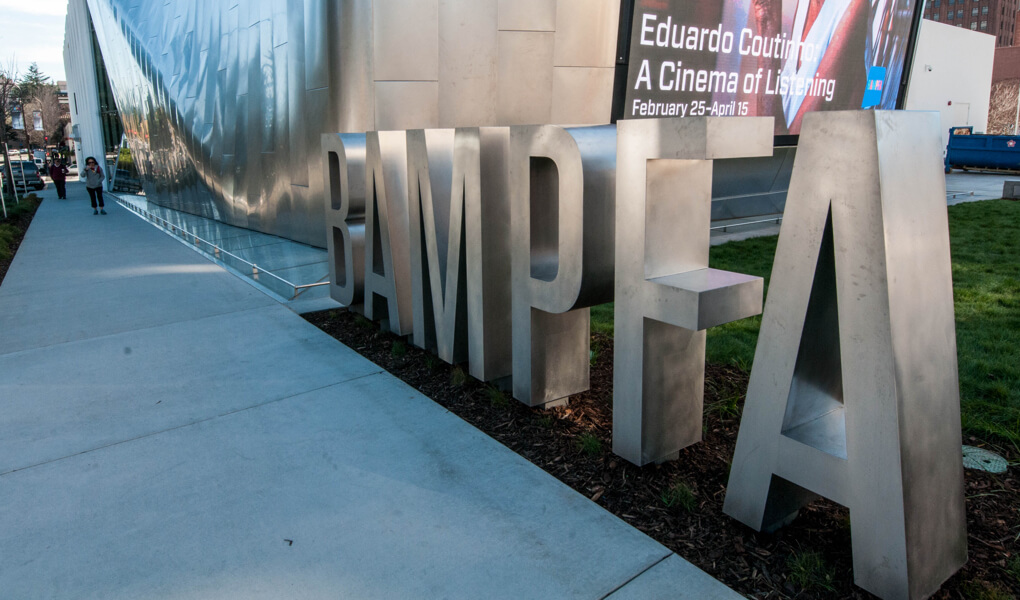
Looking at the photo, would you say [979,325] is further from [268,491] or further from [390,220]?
[268,491]

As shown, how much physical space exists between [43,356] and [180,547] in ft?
12.6

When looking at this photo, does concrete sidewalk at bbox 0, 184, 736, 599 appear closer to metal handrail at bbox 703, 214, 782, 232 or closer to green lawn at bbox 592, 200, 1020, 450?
green lawn at bbox 592, 200, 1020, 450

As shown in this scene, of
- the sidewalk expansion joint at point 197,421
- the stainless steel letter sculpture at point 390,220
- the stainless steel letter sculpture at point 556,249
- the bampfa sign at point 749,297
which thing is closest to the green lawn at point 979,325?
the stainless steel letter sculpture at point 556,249

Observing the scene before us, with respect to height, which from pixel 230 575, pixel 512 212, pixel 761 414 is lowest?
pixel 230 575

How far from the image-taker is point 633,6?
9.14 meters

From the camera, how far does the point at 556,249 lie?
180 inches

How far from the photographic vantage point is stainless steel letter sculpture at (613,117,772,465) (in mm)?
3197

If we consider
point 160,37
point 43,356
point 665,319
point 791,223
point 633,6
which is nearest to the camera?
point 791,223

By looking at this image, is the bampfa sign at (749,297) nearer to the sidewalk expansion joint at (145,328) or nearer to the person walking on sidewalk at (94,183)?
the sidewalk expansion joint at (145,328)

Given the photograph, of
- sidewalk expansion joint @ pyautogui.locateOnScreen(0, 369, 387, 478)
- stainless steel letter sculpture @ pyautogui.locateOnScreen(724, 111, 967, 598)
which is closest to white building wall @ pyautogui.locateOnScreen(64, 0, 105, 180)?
sidewalk expansion joint @ pyautogui.locateOnScreen(0, 369, 387, 478)

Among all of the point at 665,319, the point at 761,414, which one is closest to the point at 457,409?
the point at 665,319

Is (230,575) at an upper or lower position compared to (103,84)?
lower

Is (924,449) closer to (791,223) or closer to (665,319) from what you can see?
(791,223)

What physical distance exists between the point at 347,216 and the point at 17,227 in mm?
13147
